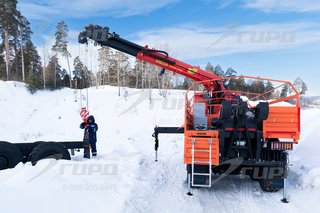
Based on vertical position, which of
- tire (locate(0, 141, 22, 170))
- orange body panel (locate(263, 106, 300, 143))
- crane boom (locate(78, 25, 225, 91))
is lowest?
tire (locate(0, 141, 22, 170))

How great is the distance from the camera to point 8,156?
24.8ft

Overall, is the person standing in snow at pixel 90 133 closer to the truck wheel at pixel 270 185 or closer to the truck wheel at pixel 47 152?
the truck wheel at pixel 47 152

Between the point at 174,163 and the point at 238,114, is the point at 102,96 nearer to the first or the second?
the point at 174,163

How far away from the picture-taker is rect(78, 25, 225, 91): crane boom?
9773 mm

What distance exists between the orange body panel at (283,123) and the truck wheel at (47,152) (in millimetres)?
5270

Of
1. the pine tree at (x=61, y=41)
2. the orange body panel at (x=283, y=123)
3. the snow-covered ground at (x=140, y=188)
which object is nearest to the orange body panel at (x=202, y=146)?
the snow-covered ground at (x=140, y=188)

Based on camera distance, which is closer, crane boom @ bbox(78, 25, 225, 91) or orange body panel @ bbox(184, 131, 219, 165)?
orange body panel @ bbox(184, 131, 219, 165)

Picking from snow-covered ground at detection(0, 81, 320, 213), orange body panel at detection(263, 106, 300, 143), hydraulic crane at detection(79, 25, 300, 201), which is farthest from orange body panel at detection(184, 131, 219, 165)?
orange body panel at detection(263, 106, 300, 143)

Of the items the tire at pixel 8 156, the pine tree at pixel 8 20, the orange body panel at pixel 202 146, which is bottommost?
the tire at pixel 8 156

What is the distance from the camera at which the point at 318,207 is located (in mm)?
5527

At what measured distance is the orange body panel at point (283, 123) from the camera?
654 cm

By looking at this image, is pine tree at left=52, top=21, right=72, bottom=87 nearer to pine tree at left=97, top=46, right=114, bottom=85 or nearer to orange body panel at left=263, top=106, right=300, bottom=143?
pine tree at left=97, top=46, right=114, bottom=85

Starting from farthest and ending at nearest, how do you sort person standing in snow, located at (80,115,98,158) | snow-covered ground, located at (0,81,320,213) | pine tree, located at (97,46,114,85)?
1. pine tree, located at (97,46,114,85)
2. person standing in snow, located at (80,115,98,158)
3. snow-covered ground, located at (0,81,320,213)

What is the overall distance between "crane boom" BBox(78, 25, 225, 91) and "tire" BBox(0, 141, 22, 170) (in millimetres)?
4076
